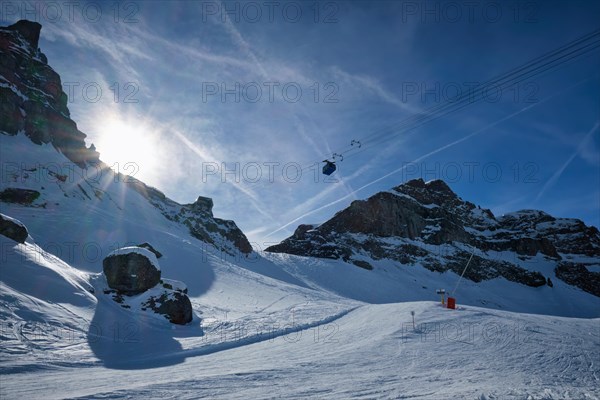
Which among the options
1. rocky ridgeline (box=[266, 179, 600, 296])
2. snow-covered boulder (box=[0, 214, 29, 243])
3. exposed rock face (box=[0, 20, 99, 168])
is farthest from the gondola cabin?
rocky ridgeline (box=[266, 179, 600, 296])

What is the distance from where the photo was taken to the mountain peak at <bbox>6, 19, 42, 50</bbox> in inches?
2586

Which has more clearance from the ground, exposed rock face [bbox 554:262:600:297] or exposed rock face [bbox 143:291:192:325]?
exposed rock face [bbox 554:262:600:297]

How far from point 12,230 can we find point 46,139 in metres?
44.9

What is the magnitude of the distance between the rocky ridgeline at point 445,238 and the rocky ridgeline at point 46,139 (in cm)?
2704

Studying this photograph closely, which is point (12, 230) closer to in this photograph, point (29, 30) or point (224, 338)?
point (224, 338)

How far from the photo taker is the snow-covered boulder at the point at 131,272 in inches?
741

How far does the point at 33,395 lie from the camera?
6.86 meters

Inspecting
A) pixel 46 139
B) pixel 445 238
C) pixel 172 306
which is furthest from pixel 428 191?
pixel 172 306

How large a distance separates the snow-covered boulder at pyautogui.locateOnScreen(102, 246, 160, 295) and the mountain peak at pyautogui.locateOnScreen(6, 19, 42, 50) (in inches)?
2869

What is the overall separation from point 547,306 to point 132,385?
10222cm

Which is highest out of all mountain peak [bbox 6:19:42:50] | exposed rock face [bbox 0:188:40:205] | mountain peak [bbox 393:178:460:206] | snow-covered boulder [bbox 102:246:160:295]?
mountain peak [bbox 6:19:42:50]

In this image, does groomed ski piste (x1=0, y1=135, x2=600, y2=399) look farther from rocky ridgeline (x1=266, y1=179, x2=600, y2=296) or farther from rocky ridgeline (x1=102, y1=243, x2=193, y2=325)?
rocky ridgeline (x1=266, y1=179, x2=600, y2=296)

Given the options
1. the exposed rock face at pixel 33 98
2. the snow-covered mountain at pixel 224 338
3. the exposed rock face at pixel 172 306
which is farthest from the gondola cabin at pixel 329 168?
the exposed rock face at pixel 33 98

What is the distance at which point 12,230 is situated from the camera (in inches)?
681
